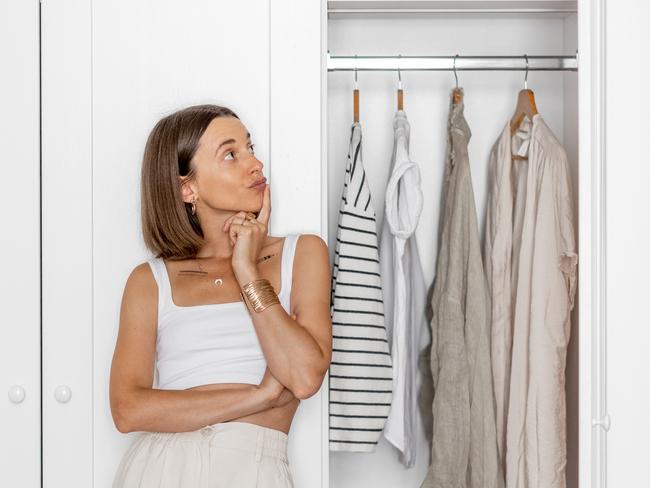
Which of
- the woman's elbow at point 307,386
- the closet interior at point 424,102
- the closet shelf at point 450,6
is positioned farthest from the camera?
the closet interior at point 424,102

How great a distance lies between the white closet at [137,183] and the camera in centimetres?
174

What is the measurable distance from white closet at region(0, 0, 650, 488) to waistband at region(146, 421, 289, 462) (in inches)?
6.3

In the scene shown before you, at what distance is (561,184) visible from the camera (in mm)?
1959

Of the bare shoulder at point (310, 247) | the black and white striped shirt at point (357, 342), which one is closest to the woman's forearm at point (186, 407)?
the bare shoulder at point (310, 247)

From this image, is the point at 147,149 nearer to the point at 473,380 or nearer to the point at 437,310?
the point at 437,310

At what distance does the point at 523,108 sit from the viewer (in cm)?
212

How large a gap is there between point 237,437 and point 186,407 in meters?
0.12

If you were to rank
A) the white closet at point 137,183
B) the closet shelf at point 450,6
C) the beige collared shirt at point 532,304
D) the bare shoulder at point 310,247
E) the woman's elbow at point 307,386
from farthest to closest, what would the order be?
1. the closet shelf at point 450,6
2. the beige collared shirt at point 532,304
3. the white closet at point 137,183
4. the bare shoulder at point 310,247
5. the woman's elbow at point 307,386

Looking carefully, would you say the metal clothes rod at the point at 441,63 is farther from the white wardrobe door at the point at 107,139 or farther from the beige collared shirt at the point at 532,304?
the white wardrobe door at the point at 107,139
